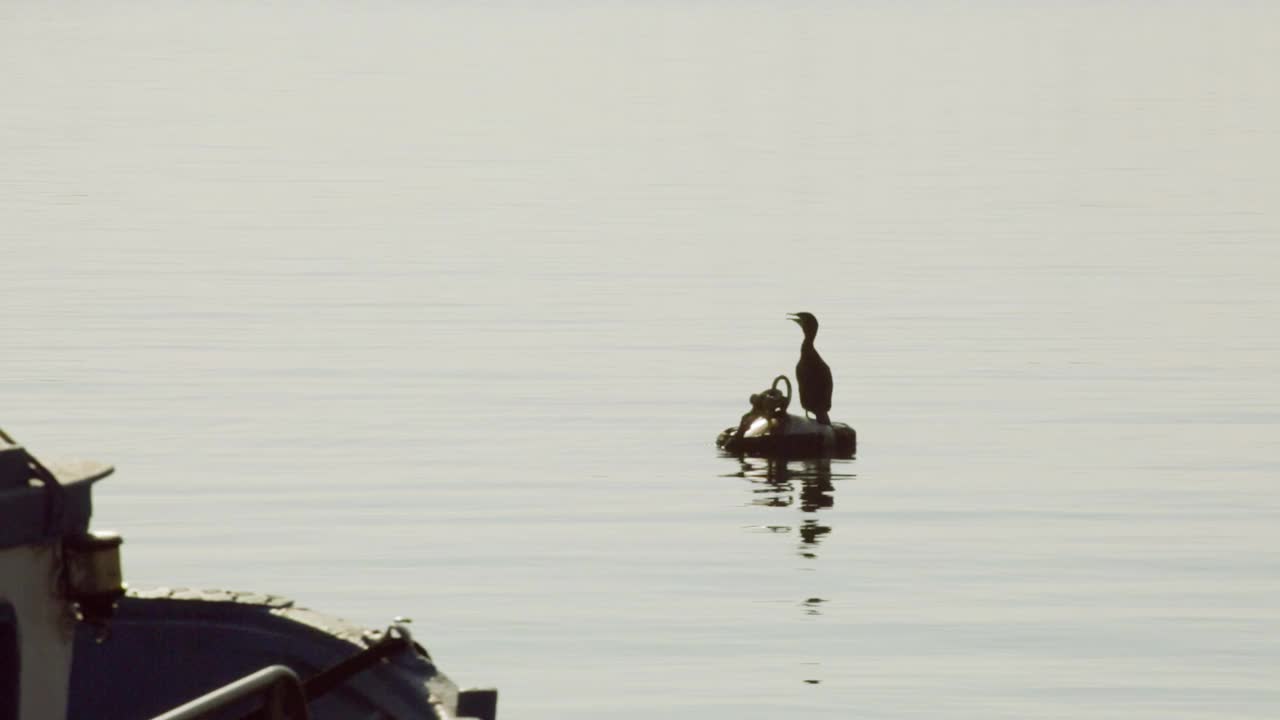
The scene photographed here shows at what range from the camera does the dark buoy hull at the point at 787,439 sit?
36219 mm

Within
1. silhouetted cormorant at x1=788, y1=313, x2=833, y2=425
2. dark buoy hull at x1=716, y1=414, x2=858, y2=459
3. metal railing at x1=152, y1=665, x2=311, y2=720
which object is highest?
silhouetted cormorant at x1=788, y1=313, x2=833, y2=425

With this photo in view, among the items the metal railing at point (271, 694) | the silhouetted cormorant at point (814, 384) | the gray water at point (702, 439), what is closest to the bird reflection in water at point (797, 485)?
the gray water at point (702, 439)

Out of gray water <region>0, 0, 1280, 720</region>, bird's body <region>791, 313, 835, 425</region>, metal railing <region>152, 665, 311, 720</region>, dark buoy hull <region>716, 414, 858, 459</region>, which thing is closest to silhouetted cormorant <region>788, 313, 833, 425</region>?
bird's body <region>791, 313, 835, 425</region>

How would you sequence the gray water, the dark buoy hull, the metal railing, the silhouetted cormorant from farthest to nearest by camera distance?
the silhouetted cormorant < the dark buoy hull < the gray water < the metal railing

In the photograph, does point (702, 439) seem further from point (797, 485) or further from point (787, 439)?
point (797, 485)

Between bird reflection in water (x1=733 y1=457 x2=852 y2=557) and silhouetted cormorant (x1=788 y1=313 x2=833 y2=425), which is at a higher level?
silhouetted cormorant (x1=788 y1=313 x2=833 y2=425)

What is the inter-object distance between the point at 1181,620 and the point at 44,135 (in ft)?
484

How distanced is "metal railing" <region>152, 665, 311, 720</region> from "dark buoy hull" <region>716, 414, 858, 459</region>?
2589cm

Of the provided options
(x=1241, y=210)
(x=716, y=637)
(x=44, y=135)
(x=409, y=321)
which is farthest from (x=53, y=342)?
(x=44, y=135)

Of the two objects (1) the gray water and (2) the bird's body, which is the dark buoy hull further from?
(2) the bird's body

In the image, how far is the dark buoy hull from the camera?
36.2 metres

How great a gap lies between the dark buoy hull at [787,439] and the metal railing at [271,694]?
2589cm

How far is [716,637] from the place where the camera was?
24984 mm

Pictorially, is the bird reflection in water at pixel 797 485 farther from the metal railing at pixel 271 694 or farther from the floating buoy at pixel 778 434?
the metal railing at pixel 271 694
